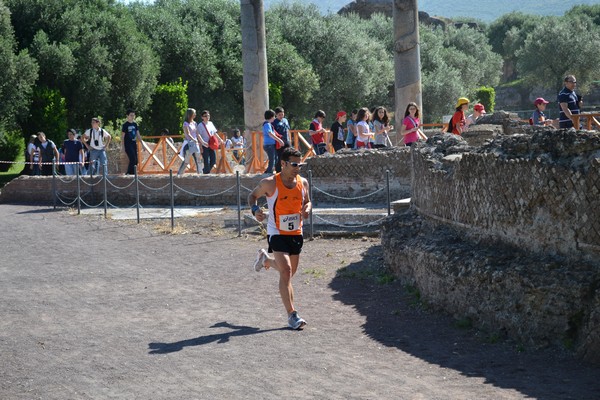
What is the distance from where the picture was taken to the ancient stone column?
2155cm

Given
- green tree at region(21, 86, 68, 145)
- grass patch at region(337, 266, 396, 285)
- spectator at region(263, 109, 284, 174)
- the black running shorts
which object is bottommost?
grass patch at region(337, 266, 396, 285)

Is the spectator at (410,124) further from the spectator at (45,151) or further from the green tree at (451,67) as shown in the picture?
the green tree at (451,67)

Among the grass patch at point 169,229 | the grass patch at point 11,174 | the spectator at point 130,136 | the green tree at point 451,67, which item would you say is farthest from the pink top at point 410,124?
the green tree at point 451,67

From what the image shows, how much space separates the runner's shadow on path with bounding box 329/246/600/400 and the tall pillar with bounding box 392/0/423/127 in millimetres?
10664

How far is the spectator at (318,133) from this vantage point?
65.1ft

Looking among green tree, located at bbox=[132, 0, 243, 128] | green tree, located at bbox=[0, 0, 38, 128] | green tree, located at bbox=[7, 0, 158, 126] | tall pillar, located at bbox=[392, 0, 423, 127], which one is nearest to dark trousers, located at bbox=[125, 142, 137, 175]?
tall pillar, located at bbox=[392, 0, 423, 127]

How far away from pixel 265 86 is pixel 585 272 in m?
15.8

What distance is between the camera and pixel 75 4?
32812 mm

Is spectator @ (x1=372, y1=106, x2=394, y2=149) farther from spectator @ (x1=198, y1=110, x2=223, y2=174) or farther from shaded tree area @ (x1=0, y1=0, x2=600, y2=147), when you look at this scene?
shaded tree area @ (x1=0, y1=0, x2=600, y2=147)

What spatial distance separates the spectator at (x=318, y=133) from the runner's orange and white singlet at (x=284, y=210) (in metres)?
11.1

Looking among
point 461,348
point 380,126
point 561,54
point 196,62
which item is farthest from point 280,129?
point 561,54

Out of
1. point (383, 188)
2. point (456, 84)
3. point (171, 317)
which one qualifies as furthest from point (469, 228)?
point (456, 84)

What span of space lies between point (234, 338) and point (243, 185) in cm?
1028

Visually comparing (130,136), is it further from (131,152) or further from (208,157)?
(208,157)
